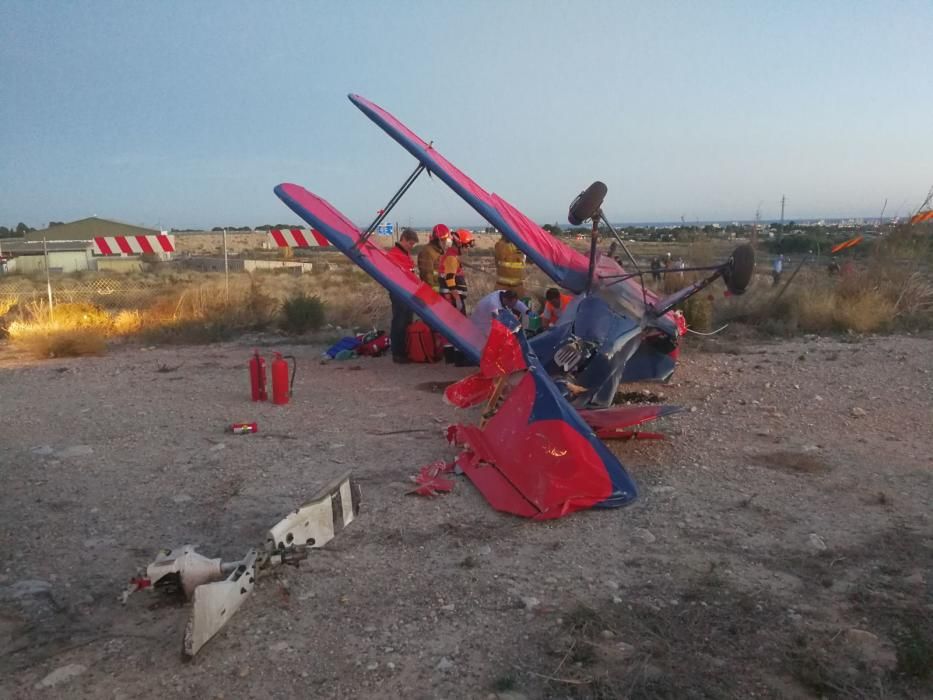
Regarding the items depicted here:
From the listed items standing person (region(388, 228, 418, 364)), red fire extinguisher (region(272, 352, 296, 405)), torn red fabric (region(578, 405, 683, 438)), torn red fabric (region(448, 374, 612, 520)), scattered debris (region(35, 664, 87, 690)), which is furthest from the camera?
standing person (region(388, 228, 418, 364))

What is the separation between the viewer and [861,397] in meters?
8.48

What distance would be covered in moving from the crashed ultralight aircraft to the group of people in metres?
0.63

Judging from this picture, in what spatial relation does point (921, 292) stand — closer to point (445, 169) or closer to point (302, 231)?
point (445, 169)

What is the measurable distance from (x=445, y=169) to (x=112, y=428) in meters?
4.63

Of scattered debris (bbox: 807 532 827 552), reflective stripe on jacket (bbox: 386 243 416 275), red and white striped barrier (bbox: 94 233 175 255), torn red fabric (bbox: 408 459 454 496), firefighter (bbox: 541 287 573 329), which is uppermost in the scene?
red and white striped barrier (bbox: 94 233 175 255)

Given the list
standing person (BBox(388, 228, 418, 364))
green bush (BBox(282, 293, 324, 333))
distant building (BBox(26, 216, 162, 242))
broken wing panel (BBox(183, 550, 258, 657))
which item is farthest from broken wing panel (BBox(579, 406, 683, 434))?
distant building (BBox(26, 216, 162, 242))

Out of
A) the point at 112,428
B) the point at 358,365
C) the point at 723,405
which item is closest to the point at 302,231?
the point at 358,365

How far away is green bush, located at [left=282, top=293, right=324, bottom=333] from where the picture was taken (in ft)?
45.2

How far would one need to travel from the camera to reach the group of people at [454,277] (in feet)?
33.1

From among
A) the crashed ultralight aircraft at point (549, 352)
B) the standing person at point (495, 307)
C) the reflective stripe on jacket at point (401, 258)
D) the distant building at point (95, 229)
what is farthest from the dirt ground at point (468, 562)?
the distant building at point (95, 229)

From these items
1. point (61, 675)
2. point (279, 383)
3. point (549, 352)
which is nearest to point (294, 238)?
point (279, 383)

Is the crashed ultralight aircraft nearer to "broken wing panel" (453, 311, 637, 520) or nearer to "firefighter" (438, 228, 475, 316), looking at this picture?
"broken wing panel" (453, 311, 637, 520)

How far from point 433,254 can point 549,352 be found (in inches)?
147

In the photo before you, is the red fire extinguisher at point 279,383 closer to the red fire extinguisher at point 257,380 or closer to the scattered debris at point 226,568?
the red fire extinguisher at point 257,380
